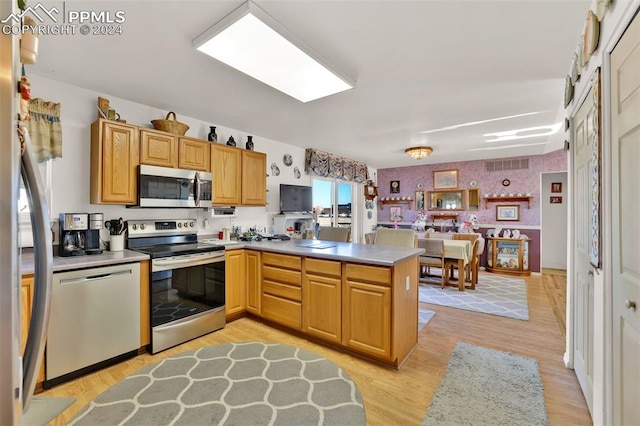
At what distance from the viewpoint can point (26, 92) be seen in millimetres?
715

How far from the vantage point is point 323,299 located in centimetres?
272

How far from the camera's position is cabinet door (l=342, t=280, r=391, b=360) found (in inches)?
91.8

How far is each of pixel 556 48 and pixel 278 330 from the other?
3.43 metres

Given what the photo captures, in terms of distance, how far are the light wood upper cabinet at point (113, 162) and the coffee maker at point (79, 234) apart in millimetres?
198

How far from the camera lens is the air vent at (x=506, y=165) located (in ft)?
19.6

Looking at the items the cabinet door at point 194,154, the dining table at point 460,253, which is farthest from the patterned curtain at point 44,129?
the dining table at point 460,253

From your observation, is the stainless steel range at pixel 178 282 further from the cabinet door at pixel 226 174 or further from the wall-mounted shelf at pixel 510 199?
the wall-mounted shelf at pixel 510 199

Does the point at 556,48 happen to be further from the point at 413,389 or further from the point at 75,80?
the point at 75,80

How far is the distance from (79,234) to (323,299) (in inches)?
89.6

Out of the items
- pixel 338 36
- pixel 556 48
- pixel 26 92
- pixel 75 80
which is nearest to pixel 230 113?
pixel 75 80

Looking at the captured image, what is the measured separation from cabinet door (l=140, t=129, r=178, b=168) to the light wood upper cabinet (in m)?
0.06

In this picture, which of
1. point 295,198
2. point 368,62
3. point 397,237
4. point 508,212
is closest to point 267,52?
point 368,62

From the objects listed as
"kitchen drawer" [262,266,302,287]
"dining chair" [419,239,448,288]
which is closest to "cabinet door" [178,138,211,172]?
"kitchen drawer" [262,266,302,287]

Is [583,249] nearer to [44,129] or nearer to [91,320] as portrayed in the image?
[91,320]
